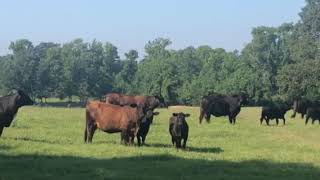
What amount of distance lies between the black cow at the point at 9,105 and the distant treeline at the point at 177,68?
5686cm

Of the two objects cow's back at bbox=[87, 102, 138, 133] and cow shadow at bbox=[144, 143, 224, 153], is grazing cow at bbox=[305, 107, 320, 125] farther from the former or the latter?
cow's back at bbox=[87, 102, 138, 133]

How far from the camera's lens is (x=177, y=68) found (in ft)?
406

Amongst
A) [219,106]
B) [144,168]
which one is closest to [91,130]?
[144,168]

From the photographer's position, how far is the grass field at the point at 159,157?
1595cm

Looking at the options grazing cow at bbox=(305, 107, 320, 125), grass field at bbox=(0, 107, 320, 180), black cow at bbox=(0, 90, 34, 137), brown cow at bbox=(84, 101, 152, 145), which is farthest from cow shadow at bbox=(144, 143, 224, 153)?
grazing cow at bbox=(305, 107, 320, 125)

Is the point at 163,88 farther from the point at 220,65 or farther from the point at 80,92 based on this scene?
the point at 80,92

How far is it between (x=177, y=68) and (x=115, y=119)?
99608mm

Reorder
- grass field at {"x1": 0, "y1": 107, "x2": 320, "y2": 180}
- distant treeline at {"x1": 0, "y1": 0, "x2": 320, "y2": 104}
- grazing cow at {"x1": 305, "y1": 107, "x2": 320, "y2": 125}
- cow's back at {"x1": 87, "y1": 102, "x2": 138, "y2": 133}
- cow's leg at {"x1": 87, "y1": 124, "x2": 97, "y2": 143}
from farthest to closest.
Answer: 1. distant treeline at {"x1": 0, "y1": 0, "x2": 320, "y2": 104}
2. grazing cow at {"x1": 305, "y1": 107, "x2": 320, "y2": 125}
3. cow's leg at {"x1": 87, "y1": 124, "x2": 97, "y2": 143}
4. cow's back at {"x1": 87, "y1": 102, "x2": 138, "y2": 133}
5. grass field at {"x1": 0, "y1": 107, "x2": 320, "y2": 180}

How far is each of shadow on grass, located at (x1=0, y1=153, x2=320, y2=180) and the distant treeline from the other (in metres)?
62.1

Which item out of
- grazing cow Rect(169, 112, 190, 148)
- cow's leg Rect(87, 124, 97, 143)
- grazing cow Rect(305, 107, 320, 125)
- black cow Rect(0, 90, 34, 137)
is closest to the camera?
grazing cow Rect(169, 112, 190, 148)

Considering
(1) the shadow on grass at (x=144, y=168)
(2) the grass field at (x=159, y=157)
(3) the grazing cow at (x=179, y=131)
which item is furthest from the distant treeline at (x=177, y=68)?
(1) the shadow on grass at (x=144, y=168)

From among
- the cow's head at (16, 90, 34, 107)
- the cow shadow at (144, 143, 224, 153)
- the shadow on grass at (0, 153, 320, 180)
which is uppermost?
the cow's head at (16, 90, 34, 107)

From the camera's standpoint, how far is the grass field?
1595 cm

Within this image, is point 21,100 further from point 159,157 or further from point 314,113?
point 314,113
